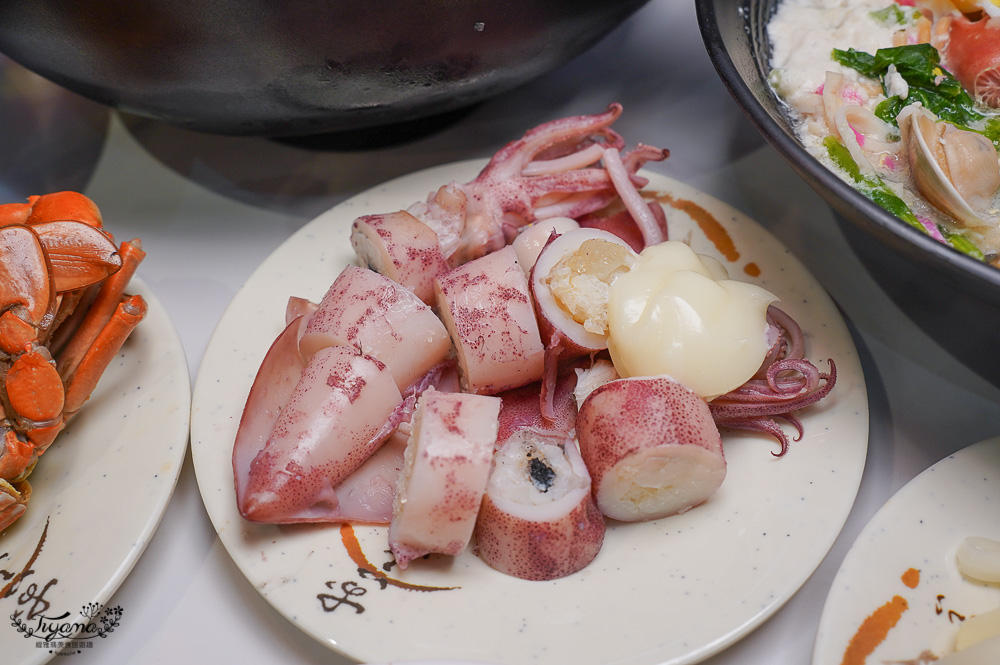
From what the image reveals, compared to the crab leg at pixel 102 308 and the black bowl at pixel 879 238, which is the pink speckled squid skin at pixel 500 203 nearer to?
the black bowl at pixel 879 238

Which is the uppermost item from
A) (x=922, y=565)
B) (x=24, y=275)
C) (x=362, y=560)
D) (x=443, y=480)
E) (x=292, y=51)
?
(x=292, y=51)

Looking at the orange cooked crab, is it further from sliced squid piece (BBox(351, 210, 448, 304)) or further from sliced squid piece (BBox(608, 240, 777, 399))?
sliced squid piece (BBox(608, 240, 777, 399))

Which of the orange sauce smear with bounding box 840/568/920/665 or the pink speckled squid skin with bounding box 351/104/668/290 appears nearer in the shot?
the orange sauce smear with bounding box 840/568/920/665

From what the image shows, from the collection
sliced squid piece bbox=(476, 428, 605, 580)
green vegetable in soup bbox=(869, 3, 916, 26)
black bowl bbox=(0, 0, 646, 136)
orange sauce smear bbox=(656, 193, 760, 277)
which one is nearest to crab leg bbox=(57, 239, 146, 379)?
black bowl bbox=(0, 0, 646, 136)

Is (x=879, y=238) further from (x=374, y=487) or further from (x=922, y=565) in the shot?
(x=374, y=487)

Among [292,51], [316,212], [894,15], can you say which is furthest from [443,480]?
[894,15]

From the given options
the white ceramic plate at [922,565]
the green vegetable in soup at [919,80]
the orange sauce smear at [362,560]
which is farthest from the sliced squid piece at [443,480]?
the green vegetable in soup at [919,80]
